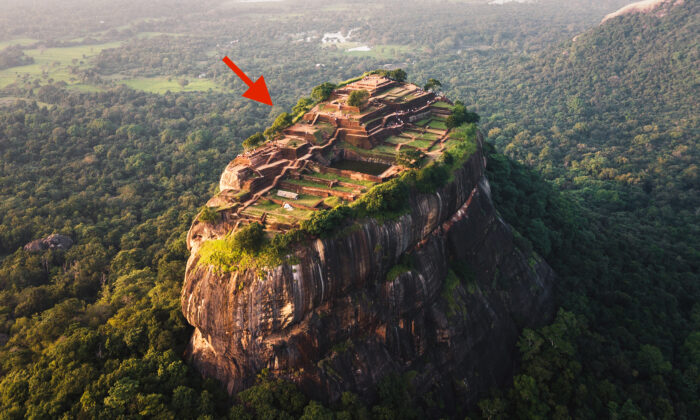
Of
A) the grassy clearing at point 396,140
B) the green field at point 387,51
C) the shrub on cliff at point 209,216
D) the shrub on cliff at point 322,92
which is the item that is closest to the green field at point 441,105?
the grassy clearing at point 396,140

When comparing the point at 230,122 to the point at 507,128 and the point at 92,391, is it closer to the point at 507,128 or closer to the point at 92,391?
the point at 507,128

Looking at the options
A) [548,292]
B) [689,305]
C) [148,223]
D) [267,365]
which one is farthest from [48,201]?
[689,305]

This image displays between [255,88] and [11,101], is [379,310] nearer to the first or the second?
[255,88]

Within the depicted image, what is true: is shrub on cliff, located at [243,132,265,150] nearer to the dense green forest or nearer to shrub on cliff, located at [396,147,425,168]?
shrub on cliff, located at [396,147,425,168]

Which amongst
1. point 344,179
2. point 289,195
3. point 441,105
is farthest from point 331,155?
point 441,105

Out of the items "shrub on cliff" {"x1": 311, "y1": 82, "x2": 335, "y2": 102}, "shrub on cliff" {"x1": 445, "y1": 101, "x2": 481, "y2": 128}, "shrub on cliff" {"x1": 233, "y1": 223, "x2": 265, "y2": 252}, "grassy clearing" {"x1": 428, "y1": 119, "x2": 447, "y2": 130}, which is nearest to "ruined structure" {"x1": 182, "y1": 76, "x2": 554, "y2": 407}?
"shrub on cliff" {"x1": 233, "y1": 223, "x2": 265, "y2": 252}

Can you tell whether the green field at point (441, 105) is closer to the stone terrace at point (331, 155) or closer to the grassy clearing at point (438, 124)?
the stone terrace at point (331, 155)
